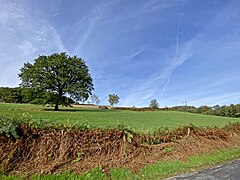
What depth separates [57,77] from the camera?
1585 inches

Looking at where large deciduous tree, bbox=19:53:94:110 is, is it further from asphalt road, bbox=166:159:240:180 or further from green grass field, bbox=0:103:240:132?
asphalt road, bbox=166:159:240:180

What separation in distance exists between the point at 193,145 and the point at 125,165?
14.0 ft

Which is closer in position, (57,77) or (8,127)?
(8,127)

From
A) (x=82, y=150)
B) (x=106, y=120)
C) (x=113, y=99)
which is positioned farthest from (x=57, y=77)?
(x=113, y=99)

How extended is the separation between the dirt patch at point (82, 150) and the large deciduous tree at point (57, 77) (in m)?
32.9

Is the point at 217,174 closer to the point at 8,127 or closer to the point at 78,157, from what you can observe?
the point at 78,157

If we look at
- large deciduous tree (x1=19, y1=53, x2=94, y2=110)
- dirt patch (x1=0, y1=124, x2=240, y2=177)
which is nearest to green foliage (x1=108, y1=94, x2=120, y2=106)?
large deciduous tree (x1=19, y1=53, x2=94, y2=110)

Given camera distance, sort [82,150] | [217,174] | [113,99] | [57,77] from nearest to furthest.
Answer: [217,174] → [82,150] → [57,77] → [113,99]

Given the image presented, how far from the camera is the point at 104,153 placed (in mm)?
7336

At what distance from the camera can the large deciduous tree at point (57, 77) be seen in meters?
39.9

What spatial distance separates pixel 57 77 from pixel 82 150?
35320mm

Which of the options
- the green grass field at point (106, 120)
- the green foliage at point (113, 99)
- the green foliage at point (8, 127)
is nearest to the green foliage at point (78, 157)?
the green grass field at point (106, 120)

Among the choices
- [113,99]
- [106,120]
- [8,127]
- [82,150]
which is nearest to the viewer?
[8,127]

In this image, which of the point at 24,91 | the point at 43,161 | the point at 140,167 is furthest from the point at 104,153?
the point at 24,91
